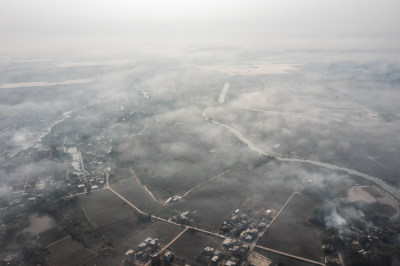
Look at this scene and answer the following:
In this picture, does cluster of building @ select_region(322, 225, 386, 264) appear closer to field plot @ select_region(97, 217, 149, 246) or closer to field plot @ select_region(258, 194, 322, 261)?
field plot @ select_region(258, 194, 322, 261)

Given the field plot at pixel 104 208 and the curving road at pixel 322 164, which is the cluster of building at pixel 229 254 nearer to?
the field plot at pixel 104 208

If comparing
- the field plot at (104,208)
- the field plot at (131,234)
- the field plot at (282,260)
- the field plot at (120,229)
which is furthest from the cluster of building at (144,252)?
the field plot at (282,260)

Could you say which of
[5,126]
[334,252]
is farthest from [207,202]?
[5,126]

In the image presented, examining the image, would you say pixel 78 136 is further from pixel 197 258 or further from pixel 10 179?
pixel 197 258

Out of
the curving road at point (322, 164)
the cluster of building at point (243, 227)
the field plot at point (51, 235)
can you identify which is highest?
the cluster of building at point (243, 227)

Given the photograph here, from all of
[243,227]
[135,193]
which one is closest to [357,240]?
[243,227]

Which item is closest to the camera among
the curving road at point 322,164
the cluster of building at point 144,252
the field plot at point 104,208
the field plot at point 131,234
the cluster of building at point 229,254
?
the cluster of building at point 229,254
